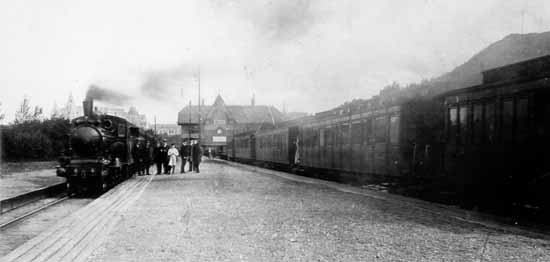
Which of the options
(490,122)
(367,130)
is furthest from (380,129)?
(490,122)

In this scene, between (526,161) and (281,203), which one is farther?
(281,203)

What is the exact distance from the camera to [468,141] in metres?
10.7

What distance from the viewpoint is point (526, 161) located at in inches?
348

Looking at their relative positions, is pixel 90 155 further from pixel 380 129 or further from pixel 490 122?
pixel 490 122

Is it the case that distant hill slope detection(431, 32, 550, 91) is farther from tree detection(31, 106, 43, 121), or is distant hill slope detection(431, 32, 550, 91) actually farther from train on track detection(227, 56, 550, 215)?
tree detection(31, 106, 43, 121)

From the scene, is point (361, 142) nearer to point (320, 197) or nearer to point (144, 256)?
point (320, 197)

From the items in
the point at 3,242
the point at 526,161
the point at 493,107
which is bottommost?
the point at 3,242

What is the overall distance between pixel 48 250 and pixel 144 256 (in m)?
1.19

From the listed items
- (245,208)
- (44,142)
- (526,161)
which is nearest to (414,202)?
(526,161)

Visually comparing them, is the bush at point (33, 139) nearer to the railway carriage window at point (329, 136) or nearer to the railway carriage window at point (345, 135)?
the railway carriage window at point (329, 136)

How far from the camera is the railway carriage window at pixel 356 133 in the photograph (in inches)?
675

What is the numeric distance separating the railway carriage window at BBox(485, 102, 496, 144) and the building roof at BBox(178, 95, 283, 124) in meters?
88.1

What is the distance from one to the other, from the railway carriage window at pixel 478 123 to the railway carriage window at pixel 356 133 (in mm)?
6655

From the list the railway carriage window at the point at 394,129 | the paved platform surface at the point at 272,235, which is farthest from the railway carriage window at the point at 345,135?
the paved platform surface at the point at 272,235
